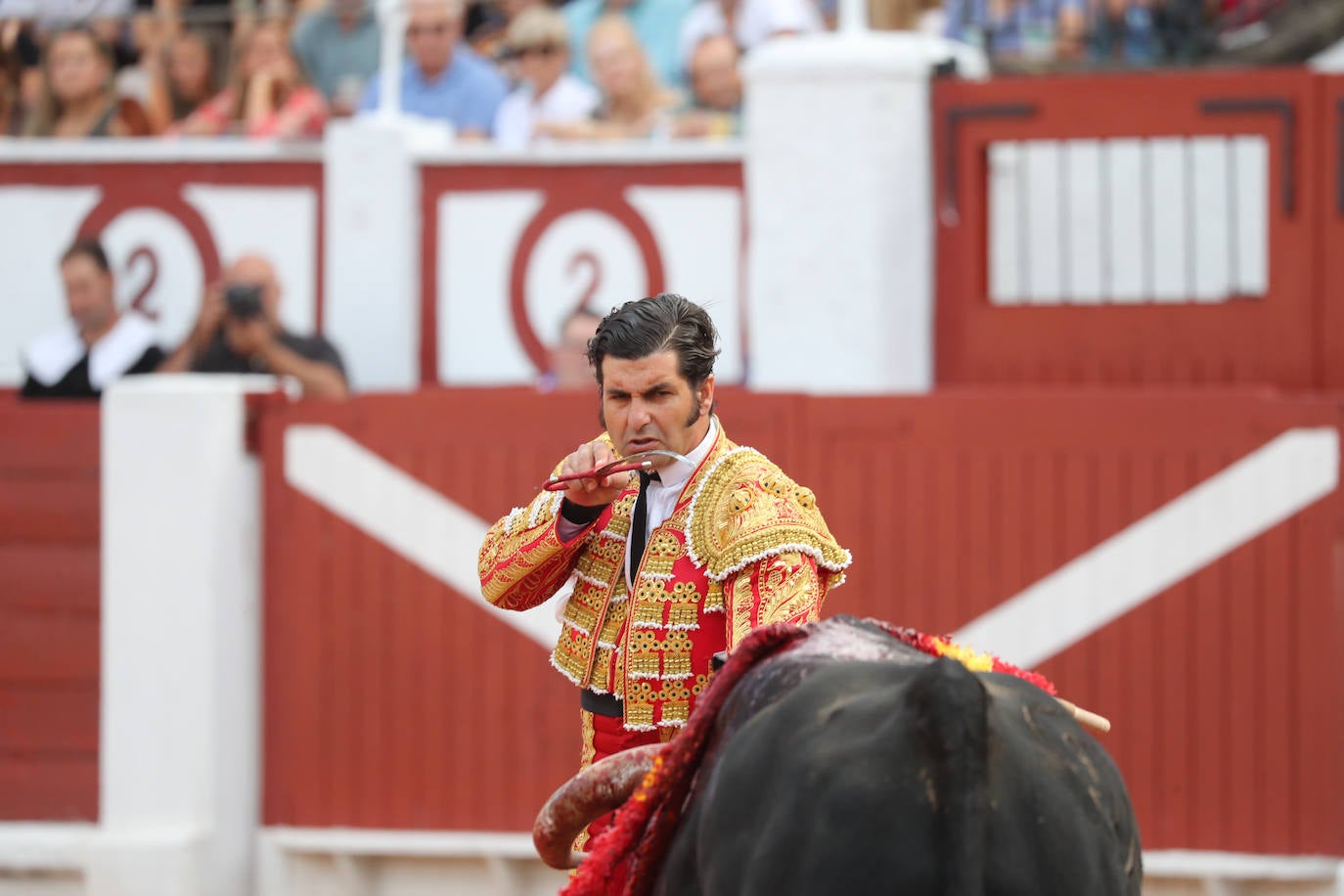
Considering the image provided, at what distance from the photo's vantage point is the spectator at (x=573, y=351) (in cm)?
609

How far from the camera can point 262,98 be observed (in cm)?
732

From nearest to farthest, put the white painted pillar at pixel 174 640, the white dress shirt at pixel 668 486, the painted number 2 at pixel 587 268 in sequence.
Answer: the white dress shirt at pixel 668 486, the white painted pillar at pixel 174 640, the painted number 2 at pixel 587 268

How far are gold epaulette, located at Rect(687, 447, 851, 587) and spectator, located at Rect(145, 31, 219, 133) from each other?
5.39 meters

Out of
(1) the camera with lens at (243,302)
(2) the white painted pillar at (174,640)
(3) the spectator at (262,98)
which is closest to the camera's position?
(2) the white painted pillar at (174,640)

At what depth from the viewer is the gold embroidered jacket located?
2.57 m

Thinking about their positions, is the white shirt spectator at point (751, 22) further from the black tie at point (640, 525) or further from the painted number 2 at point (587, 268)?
the black tie at point (640, 525)

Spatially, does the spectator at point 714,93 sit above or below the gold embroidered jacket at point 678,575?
above

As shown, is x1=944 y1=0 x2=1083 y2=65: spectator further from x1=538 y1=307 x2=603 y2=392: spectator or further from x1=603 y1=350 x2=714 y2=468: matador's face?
x1=603 y1=350 x2=714 y2=468: matador's face

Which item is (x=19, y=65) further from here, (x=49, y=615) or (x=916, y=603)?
(x=916, y=603)

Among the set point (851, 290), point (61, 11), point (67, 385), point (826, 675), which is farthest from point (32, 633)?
point (826, 675)

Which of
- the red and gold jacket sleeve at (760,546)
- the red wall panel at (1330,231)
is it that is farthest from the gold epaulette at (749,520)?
the red wall panel at (1330,231)

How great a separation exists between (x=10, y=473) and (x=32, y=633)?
0.47 metres

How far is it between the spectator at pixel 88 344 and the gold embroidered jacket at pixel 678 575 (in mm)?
3893

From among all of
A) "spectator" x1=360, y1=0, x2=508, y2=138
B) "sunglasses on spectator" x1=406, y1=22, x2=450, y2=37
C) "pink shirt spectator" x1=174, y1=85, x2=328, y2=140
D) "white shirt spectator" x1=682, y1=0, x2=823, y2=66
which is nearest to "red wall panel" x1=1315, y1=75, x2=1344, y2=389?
"white shirt spectator" x1=682, y1=0, x2=823, y2=66
